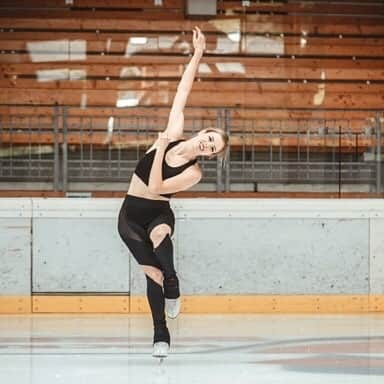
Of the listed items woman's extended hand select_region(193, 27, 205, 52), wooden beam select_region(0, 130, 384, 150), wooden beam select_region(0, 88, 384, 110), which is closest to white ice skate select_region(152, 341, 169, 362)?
woman's extended hand select_region(193, 27, 205, 52)

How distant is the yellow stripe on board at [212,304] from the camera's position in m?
10.2

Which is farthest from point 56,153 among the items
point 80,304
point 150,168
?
point 150,168

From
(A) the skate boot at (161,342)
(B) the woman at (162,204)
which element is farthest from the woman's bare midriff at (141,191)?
(A) the skate boot at (161,342)

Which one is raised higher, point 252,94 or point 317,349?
point 252,94

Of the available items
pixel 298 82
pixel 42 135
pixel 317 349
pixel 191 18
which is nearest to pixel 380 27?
pixel 298 82

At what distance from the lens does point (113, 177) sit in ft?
36.3

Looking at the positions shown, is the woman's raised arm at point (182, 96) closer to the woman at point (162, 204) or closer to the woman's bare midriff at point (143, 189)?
the woman at point (162, 204)

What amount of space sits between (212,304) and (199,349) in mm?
2726

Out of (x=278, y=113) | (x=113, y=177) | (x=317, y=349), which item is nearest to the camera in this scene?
(x=317, y=349)

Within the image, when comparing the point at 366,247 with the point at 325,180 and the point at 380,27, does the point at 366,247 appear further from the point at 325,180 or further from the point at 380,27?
the point at 380,27

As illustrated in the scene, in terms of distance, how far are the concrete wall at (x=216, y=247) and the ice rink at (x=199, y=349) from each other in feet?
1.29

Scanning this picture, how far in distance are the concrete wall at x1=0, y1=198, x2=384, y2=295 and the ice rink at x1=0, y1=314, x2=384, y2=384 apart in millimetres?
392

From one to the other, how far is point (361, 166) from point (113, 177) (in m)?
2.47

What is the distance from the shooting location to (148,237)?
6.67 m
